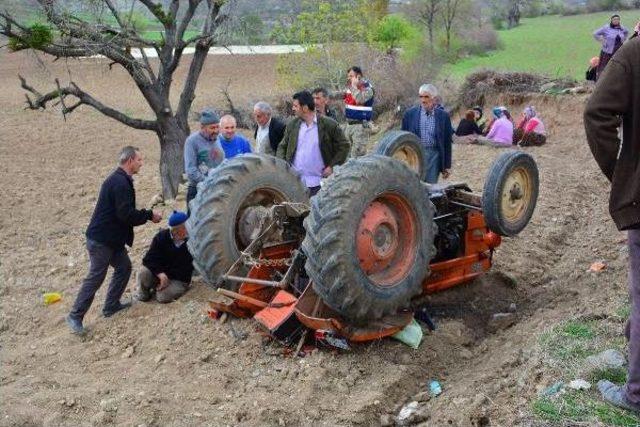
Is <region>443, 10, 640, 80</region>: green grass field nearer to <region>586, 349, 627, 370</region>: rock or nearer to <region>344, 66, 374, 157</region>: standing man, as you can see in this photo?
<region>344, 66, 374, 157</region>: standing man

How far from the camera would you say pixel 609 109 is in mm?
3613

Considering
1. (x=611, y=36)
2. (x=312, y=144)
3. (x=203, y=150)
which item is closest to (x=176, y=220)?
(x=203, y=150)

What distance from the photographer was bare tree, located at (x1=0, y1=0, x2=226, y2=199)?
11070mm

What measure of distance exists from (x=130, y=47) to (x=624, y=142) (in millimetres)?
9799

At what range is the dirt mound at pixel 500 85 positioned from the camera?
19.0 m

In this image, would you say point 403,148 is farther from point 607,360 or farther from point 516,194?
point 607,360

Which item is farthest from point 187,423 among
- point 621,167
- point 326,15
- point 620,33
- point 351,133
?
point 326,15

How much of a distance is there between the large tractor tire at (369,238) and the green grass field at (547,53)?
1598 centimetres

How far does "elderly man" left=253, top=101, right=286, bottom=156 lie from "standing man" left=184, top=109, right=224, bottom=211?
0.65 m

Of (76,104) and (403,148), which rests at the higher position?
(76,104)

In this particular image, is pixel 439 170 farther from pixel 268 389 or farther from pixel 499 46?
pixel 499 46

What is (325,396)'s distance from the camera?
16.1 ft

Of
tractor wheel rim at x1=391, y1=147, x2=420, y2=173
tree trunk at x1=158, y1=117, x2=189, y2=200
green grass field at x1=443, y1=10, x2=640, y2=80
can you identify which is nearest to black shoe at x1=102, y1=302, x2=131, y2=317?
tractor wheel rim at x1=391, y1=147, x2=420, y2=173

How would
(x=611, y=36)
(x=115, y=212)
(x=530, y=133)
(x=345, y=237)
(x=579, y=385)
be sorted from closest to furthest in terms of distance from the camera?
(x=579, y=385)
(x=345, y=237)
(x=115, y=212)
(x=530, y=133)
(x=611, y=36)
